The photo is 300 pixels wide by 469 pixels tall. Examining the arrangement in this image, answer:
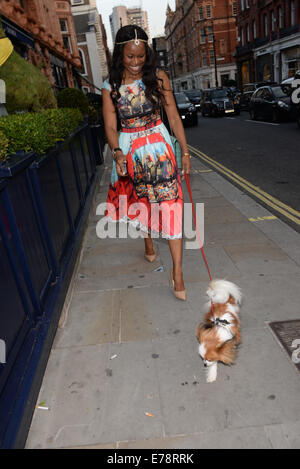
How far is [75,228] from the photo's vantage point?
4711mm

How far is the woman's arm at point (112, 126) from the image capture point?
321 centimetres

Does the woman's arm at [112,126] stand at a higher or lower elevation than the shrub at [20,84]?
lower

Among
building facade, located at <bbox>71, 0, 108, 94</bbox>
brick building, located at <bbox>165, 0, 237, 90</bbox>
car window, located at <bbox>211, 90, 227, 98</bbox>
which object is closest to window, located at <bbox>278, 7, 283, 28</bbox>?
car window, located at <bbox>211, 90, 227, 98</bbox>

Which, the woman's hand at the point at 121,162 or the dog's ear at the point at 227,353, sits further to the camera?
the woman's hand at the point at 121,162

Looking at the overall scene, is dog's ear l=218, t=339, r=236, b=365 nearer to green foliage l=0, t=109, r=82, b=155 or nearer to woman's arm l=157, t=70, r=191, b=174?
woman's arm l=157, t=70, r=191, b=174

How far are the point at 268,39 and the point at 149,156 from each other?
45725mm

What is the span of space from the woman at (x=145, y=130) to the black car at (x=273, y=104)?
15.5m

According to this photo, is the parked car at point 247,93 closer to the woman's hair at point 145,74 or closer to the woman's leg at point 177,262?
the woman's hair at point 145,74

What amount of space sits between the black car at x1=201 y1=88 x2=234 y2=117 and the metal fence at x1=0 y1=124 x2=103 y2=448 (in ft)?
77.7

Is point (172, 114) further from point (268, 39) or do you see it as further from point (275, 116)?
point (268, 39)

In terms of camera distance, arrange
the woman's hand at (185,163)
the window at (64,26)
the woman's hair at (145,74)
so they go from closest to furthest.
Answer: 1. the woman's hair at (145,74)
2. the woman's hand at (185,163)
3. the window at (64,26)

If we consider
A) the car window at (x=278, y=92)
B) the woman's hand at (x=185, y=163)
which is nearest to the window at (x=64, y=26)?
the car window at (x=278, y=92)

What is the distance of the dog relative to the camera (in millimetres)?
2410

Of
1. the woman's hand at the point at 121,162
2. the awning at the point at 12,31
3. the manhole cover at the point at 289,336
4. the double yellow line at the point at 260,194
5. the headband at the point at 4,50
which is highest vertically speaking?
the awning at the point at 12,31
